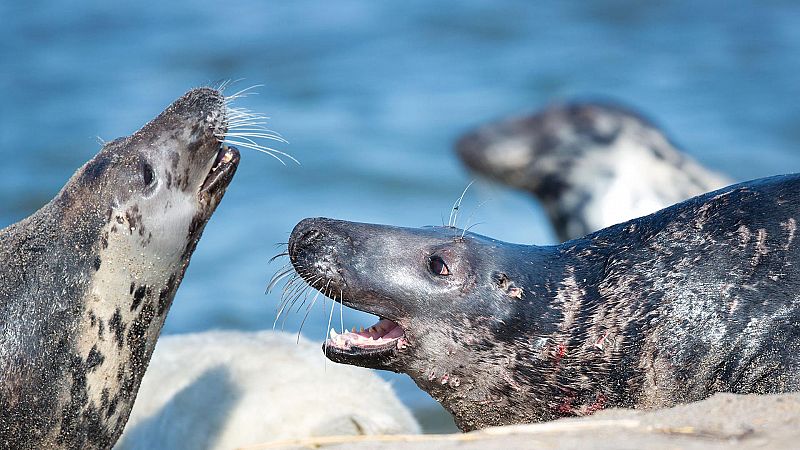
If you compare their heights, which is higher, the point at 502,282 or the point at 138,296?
the point at 502,282

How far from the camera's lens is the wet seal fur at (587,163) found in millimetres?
8187

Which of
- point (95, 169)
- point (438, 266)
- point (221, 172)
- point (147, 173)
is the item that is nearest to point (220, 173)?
point (221, 172)

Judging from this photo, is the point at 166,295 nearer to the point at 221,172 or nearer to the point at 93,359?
the point at 93,359

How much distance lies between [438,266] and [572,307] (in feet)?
1.58

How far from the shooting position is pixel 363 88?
13227mm

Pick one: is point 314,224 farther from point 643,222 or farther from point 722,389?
point 722,389

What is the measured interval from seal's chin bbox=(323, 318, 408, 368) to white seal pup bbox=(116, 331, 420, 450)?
1180 mm

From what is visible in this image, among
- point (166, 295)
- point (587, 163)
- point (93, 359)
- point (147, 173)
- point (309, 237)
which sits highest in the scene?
point (587, 163)

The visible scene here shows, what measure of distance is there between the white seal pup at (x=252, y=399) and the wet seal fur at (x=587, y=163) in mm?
2482

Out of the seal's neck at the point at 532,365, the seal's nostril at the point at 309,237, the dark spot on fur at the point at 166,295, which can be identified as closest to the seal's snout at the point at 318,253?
the seal's nostril at the point at 309,237

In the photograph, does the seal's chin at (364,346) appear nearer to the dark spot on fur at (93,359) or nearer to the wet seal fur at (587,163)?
the dark spot on fur at (93,359)

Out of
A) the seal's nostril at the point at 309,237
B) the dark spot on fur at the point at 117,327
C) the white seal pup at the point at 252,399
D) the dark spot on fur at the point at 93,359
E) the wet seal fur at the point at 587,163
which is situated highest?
the wet seal fur at the point at 587,163

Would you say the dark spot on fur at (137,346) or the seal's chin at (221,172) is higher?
the seal's chin at (221,172)

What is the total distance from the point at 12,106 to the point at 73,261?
29.0ft
